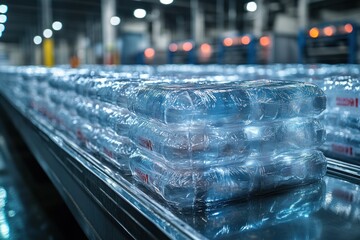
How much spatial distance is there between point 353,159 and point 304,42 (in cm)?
540

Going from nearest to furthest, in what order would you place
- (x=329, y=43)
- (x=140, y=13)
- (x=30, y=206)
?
(x=30, y=206) < (x=329, y=43) < (x=140, y=13)

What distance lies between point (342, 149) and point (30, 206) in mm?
2439

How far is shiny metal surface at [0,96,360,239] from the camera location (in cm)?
111

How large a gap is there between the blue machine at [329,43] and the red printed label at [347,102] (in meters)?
4.54

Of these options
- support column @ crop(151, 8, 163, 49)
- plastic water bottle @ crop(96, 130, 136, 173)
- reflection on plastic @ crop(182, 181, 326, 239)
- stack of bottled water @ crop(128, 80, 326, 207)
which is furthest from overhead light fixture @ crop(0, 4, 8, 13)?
reflection on plastic @ crop(182, 181, 326, 239)

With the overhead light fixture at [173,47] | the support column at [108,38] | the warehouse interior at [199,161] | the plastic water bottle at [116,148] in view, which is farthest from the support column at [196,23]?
Answer: the plastic water bottle at [116,148]

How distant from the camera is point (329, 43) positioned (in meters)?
6.53

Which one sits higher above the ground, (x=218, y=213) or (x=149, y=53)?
(x=149, y=53)

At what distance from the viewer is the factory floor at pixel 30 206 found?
2547mm

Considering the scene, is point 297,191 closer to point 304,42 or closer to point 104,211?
point 104,211

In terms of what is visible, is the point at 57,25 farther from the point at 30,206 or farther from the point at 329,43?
the point at 30,206

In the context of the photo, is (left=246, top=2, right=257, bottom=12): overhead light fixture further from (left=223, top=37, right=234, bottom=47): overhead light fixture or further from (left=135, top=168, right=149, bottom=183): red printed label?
(left=135, top=168, right=149, bottom=183): red printed label

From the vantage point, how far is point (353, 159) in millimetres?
1975

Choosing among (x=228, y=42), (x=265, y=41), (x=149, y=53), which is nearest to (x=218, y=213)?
(x=265, y=41)
